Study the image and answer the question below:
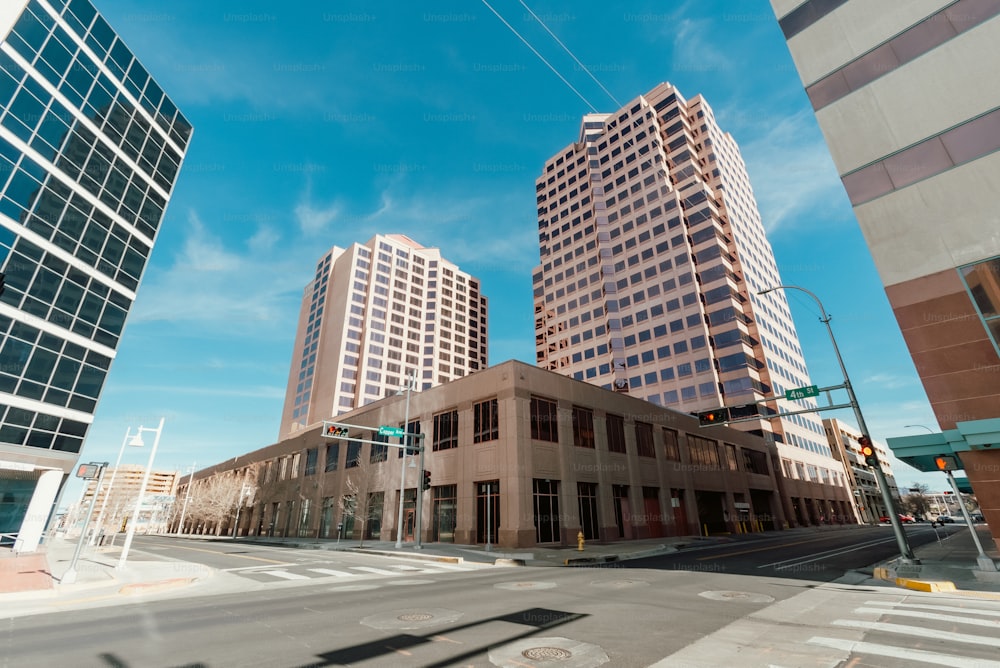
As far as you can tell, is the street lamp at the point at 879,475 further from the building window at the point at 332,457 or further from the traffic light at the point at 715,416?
the building window at the point at 332,457

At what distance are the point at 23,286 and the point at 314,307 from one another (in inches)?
3153

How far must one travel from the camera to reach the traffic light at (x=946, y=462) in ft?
47.7

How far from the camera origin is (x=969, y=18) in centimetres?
1639

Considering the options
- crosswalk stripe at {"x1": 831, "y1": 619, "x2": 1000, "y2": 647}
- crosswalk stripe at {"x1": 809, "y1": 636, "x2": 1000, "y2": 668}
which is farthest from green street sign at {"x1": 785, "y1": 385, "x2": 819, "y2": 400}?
crosswalk stripe at {"x1": 809, "y1": 636, "x2": 1000, "y2": 668}

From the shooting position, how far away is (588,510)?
30250mm

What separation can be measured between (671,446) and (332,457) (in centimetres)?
3273

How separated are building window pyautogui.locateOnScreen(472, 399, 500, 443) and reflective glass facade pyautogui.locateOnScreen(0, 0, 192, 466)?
1109 inches

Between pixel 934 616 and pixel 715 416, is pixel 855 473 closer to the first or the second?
pixel 715 416

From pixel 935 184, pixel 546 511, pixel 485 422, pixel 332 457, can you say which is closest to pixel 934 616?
pixel 935 184

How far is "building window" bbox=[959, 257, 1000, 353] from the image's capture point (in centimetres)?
1428

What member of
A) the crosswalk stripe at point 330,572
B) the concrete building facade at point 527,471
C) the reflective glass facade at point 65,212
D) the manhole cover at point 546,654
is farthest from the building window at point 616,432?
the reflective glass facade at point 65,212

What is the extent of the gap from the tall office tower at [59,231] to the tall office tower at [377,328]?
5372 centimetres

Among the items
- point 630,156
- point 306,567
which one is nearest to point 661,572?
point 306,567

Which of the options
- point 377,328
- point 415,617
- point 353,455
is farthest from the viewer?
point 377,328
